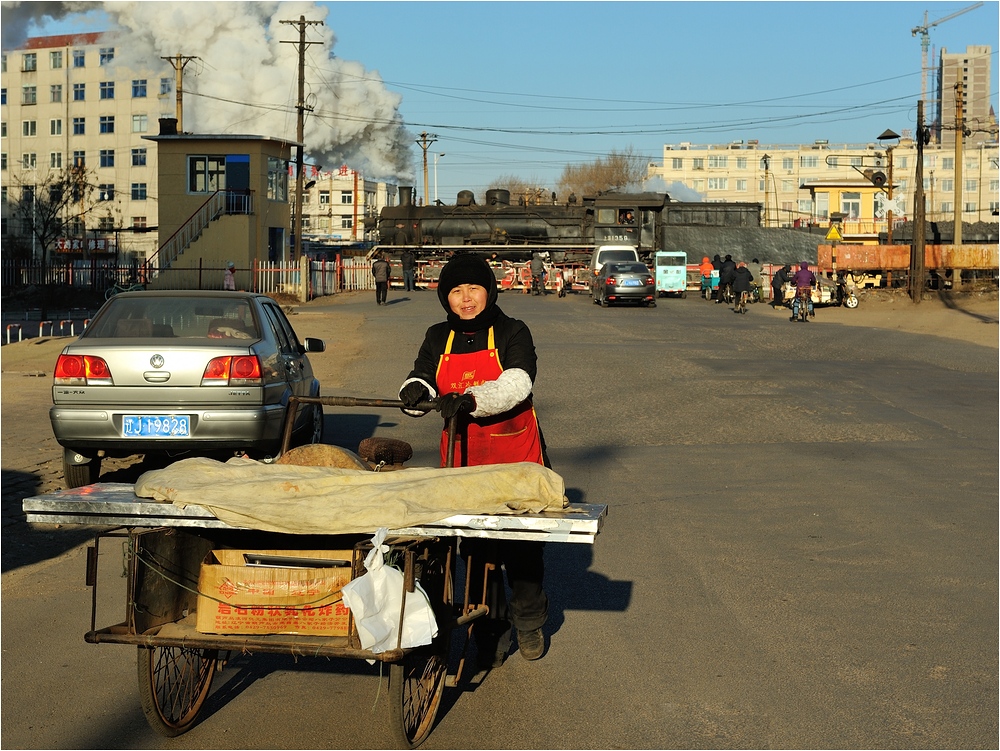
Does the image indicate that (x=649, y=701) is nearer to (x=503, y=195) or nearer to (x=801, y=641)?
(x=801, y=641)

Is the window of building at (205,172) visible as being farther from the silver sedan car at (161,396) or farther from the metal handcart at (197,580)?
the metal handcart at (197,580)

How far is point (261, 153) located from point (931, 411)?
36.8 m

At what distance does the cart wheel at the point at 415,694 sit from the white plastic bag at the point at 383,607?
14 cm

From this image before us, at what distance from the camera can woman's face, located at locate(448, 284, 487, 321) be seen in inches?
207

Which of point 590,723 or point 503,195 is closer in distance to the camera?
point 590,723

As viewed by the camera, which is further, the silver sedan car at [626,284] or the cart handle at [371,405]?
the silver sedan car at [626,284]

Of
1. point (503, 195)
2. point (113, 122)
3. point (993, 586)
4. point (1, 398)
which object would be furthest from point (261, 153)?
point (113, 122)

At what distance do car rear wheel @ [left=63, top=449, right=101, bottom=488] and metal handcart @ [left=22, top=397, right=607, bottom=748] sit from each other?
5379mm

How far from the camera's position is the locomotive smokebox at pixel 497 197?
59875mm

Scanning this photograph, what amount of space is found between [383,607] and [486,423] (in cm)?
142

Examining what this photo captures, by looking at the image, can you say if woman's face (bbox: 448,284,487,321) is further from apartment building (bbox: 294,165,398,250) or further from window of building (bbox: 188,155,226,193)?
apartment building (bbox: 294,165,398,250)

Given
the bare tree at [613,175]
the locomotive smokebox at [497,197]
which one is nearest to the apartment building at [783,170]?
the bare tree at [613,175]

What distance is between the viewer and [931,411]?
14953 millimetres

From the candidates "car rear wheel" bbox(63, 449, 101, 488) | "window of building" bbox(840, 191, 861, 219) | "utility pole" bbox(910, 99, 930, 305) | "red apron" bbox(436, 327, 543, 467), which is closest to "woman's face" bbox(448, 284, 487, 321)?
"red apron" bbox(436, 327, 543, 467)
